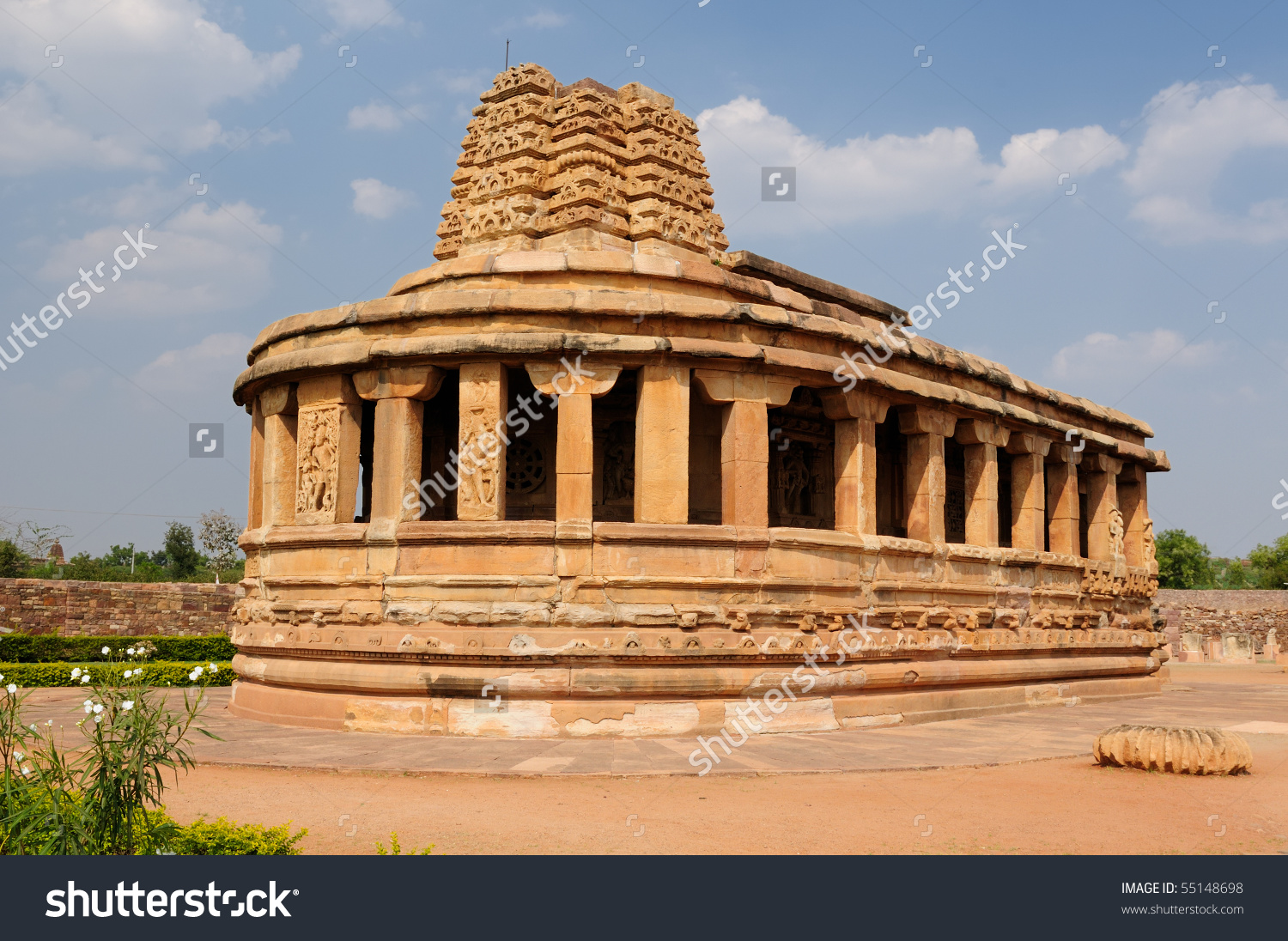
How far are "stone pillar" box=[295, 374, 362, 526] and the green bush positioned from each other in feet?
24.1

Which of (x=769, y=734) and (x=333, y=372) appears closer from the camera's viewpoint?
(x=769, y=734)

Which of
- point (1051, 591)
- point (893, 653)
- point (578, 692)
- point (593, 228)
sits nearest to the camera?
point (578, 692)

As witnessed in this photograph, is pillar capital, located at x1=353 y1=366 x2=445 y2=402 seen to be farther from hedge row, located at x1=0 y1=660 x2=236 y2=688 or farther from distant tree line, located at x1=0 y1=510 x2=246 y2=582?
distant tree line, located at x1=0 y1=510 x2=246 y2=582

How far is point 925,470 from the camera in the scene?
1423 centimetres

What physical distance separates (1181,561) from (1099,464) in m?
63.9

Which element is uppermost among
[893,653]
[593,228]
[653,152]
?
[653,152]

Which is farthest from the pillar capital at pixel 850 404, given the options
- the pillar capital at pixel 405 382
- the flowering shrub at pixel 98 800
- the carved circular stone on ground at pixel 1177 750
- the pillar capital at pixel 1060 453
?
the flowering shrub at pixel 98 800

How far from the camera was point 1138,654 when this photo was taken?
743 inches

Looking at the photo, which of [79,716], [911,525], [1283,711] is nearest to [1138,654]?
[1283,711]

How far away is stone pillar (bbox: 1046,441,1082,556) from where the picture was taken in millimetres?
17438

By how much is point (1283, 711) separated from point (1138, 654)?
3872 mm

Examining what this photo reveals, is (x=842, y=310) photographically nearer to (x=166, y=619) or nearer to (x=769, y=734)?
(x=769, y=734)

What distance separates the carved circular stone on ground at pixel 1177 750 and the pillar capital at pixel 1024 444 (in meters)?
7.63

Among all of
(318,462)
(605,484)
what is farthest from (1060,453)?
(318,462)
